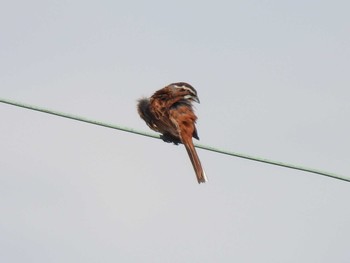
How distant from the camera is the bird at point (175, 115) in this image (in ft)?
37.7

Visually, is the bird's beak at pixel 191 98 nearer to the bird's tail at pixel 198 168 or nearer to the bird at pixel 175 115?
the bird at pixel 175 115

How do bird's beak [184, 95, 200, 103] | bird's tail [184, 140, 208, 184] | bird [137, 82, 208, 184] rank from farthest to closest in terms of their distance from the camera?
1. bird's beak [184, 95, 200, 103]
2. bird [137, 82, 208, 184]
3. bird's tail [184, 140, 208, 184]

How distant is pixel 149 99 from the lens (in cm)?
1298

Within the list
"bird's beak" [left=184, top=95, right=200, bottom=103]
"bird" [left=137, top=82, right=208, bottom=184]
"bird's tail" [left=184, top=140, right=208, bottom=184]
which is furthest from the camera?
"bird's beak" [left=184, top=95, right=200, bottom=103]

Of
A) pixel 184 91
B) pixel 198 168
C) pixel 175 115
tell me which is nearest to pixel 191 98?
pixel 184 91

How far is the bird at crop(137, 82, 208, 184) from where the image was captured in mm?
11492

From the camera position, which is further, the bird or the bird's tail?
the bird

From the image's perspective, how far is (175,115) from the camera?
39.9 feet

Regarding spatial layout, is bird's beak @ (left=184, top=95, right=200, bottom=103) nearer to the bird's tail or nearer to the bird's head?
the bird's head

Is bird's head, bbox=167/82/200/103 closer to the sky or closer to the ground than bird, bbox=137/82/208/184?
closer to the sky

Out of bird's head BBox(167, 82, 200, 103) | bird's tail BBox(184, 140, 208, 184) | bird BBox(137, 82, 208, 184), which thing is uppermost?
bird's head BBox(167, 82, 200, 103)

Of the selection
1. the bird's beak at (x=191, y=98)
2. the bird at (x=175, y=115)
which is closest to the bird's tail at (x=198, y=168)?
the bird at (x=175, y=115)

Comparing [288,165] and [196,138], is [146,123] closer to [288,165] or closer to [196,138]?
[196,138]

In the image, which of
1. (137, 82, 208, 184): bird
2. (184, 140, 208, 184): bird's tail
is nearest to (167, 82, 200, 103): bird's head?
(137, 82, 208, 184): bird
